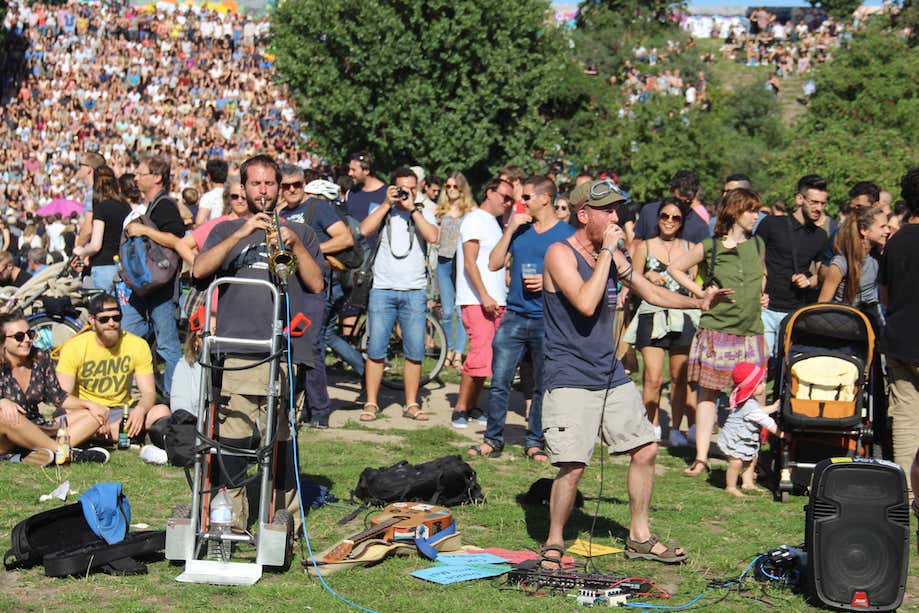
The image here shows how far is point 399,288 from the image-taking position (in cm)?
1070

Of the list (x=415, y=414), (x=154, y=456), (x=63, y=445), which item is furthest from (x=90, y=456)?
(x=415, y=414)

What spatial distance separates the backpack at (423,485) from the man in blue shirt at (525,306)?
1.47 meters

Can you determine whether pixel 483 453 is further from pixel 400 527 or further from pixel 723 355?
pixel 400 527

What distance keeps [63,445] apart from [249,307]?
298 centimetres

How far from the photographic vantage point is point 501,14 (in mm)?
34000

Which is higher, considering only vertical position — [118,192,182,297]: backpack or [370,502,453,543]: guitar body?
[118,192,182,297]: backpack

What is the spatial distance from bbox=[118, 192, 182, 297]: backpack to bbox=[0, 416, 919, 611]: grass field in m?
1.53

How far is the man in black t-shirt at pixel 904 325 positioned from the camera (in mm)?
7098

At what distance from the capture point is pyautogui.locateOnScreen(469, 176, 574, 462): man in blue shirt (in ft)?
29.3

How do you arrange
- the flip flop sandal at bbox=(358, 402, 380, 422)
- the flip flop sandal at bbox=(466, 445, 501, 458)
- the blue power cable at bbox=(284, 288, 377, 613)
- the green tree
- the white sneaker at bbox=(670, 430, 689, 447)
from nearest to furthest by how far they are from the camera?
the blue power cable at bbox=(284, 288, 377, 613)
the flip flop sandal at bbox=(466, 445, 501, 458)
the white sneaker at bbox=(670, 430, 689, 447)
the flip flop sandal at bbox=(358, 402, 380, 422)
the green tree

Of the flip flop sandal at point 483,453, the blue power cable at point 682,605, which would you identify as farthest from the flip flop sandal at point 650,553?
Answer: the flip flop sandal at point 483,453

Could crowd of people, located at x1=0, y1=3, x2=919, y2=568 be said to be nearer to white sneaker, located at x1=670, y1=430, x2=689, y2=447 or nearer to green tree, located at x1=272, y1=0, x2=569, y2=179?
white sneaker, located at x1=670, y1=430, x2=689, y2=447

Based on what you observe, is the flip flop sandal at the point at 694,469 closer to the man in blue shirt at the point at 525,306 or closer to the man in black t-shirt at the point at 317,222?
the man in blue shirt at the point at 525,306

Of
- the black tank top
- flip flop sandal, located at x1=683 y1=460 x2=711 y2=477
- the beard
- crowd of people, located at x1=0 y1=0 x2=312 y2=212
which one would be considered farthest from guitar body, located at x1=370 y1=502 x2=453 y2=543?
crowd of people, located at x1=0 y1=0 x2=312 y2=212
